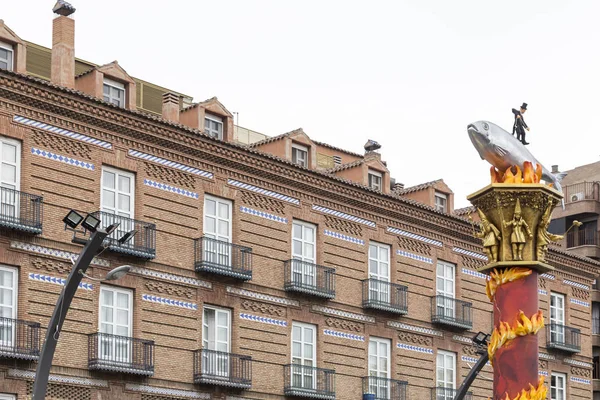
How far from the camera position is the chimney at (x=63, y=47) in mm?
41869

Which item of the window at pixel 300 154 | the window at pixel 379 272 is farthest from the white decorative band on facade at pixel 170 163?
the window at pixel 379 272

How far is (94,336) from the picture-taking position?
41188 millimetres

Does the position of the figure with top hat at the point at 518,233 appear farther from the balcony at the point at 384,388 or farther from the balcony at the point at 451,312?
the balcony at the point at 451,312

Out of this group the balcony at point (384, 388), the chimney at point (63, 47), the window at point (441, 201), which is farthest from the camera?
the window at point (441, 201)

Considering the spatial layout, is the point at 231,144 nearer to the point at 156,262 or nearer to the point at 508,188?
the point at 156,262

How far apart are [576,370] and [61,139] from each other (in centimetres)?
3064

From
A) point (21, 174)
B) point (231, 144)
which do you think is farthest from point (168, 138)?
point (21, 174)

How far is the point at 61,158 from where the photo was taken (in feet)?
137

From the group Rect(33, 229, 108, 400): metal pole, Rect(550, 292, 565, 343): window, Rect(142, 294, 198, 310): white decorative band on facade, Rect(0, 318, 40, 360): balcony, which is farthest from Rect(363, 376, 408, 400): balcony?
Rect(33, 229, 108, 400): metal pole

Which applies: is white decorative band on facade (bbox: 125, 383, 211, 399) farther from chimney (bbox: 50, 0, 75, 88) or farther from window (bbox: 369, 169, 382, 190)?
window (bbox: 369, 169, 382, 190)

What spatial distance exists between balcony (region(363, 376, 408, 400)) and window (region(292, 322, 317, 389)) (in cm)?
267

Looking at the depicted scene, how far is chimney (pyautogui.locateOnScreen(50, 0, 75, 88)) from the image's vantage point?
41.9m

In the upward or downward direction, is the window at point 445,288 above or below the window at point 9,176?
below

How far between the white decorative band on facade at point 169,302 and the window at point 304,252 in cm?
491
